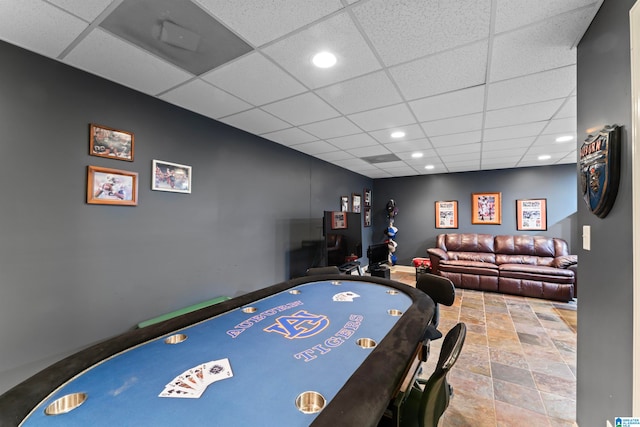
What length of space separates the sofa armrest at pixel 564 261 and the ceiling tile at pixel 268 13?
5811 mm

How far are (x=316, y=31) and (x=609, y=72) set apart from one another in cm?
155

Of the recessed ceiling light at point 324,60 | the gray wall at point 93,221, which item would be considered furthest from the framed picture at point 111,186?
the recessed ceiling light at point 324,60

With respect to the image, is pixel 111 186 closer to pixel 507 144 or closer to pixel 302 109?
pixel 302 109

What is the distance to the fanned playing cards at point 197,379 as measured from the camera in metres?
0.91

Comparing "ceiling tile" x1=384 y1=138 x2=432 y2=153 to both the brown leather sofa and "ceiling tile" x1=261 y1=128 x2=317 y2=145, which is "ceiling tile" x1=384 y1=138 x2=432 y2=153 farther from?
the brown leather sofa

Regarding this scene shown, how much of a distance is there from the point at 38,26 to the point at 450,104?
3213 millimetres

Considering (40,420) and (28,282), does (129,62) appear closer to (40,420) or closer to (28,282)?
(28,282)

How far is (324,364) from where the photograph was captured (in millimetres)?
1088

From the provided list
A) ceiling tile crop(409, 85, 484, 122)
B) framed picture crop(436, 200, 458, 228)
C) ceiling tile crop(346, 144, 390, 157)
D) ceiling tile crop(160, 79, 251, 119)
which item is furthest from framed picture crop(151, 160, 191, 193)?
framed picture crop(436, 200, 458, 228)

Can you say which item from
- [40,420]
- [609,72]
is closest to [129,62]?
[40,420]

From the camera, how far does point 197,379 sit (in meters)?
0.98

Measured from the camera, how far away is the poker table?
80 cm

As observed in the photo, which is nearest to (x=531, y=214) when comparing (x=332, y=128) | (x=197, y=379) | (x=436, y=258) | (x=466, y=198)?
(x=466, y=198)

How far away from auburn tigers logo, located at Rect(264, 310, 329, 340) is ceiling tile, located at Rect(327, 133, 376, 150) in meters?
2.75
